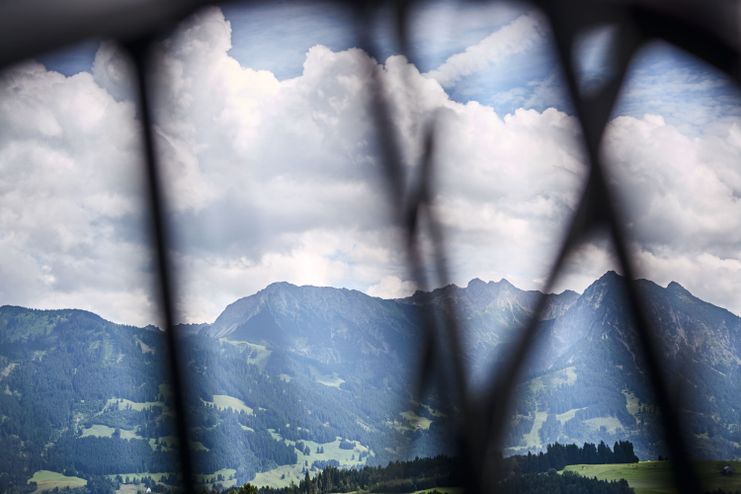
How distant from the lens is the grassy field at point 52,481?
11.6 ft

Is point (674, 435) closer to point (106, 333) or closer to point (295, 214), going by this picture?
point (295, 214)

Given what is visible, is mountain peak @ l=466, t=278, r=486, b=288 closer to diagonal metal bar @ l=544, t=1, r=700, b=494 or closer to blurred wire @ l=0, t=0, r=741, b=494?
blurred wire @ l=0, t=0, r=741, b=494

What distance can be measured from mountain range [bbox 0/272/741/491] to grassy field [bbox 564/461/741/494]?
7cm

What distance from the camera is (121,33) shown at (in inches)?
143

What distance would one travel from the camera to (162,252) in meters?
3.60

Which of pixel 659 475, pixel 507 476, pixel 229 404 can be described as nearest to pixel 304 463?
pixel 229 404

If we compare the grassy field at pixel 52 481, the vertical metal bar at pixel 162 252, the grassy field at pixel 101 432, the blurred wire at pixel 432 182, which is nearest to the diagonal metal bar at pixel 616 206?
the blurred wire at pixel 432 182

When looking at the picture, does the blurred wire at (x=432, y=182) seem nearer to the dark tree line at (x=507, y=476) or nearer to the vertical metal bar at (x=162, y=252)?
the vertical metal bar at (x=162, y=252)

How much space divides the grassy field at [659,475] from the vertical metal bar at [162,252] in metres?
2.06

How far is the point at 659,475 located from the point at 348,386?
176 cm

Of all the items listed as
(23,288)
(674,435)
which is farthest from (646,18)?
(23,288)

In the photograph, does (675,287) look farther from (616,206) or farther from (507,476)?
(507,476)

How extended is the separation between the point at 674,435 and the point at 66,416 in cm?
334

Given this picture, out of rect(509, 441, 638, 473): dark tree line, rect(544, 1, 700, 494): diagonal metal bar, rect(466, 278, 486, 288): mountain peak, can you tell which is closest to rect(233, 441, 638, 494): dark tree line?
rect(509, 441, 638, 473): dark tree line
